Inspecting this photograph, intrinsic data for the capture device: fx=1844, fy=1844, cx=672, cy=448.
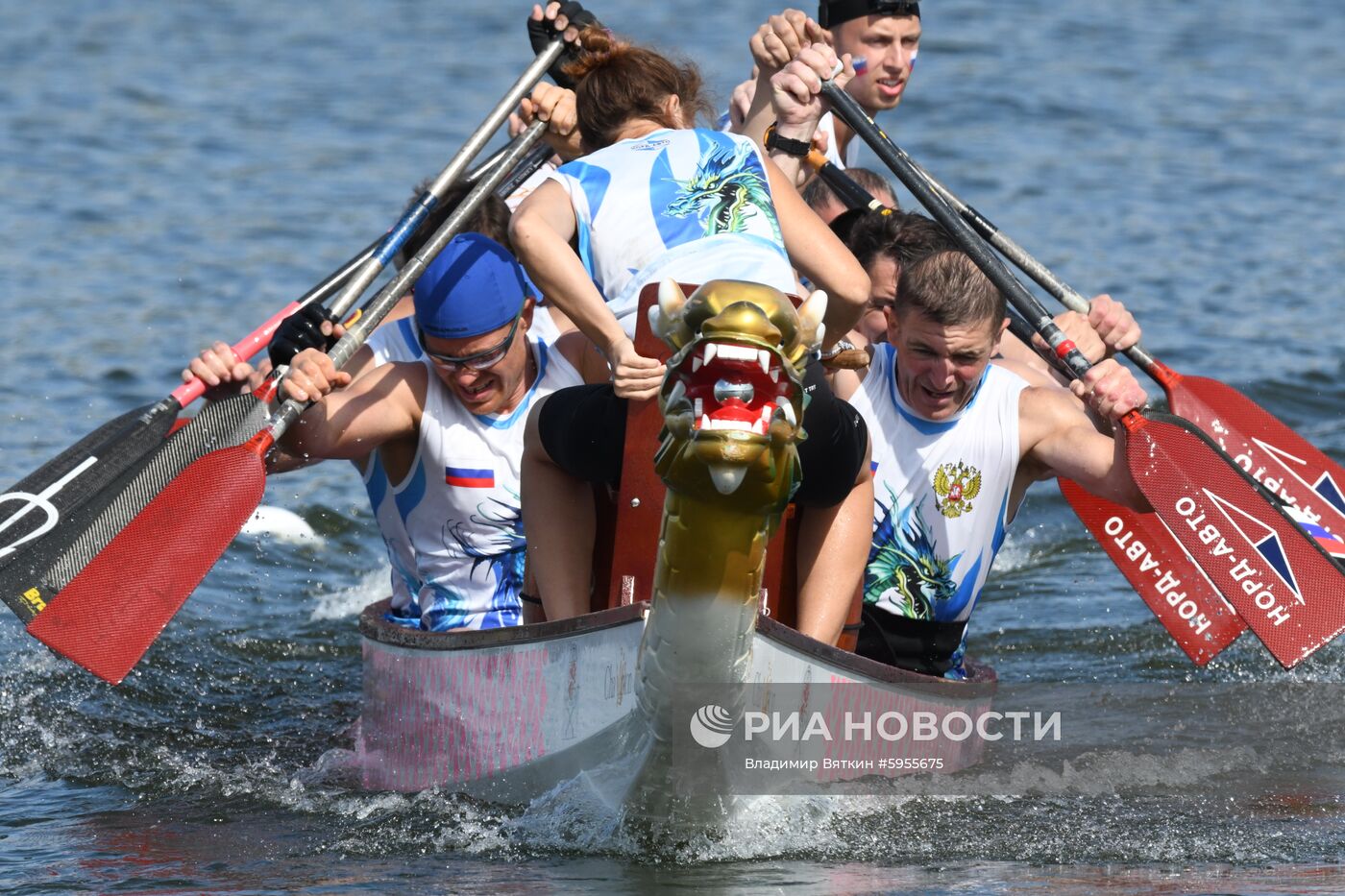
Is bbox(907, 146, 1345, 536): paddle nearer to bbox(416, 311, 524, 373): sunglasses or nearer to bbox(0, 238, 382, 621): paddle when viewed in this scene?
bbox(416, 311, 524, 373): sunglasses

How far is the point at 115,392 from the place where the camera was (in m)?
9.78

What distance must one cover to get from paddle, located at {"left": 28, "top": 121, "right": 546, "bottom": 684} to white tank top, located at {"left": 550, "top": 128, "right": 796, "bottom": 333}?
879 mm

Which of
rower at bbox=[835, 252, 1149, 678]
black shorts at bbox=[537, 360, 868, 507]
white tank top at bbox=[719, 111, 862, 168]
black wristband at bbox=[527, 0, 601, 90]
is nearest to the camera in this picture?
black shorts at bbox=[537, 360, 868, 507]

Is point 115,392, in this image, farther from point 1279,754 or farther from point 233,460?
point 1279,754

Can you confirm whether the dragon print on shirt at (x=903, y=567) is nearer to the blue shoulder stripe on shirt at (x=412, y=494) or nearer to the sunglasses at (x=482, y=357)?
the sunglasses at (x=482, y=357)

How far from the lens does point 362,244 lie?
491 inches

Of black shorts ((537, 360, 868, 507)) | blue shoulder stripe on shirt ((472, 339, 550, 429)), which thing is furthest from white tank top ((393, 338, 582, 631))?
black shorts ((537, 360, 868, 507))

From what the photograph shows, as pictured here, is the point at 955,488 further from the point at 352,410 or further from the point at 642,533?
the point at 352,410

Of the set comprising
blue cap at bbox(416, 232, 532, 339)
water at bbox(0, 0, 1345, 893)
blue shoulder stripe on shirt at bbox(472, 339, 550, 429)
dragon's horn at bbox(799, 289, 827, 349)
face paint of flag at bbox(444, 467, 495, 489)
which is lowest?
water at bbox(0, 0, 1345, 893)

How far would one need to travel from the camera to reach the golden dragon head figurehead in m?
3.32

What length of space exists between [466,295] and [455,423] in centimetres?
47

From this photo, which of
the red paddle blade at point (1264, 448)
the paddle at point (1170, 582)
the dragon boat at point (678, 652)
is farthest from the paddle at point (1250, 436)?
the dragon boat at point (678, 652)

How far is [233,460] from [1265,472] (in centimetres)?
316

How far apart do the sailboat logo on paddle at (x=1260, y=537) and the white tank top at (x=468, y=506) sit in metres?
1.84
